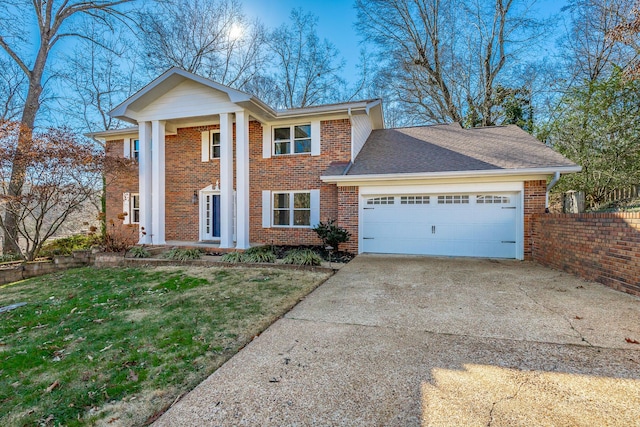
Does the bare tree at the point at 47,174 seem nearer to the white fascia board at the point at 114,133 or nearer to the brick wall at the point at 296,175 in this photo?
the white fascia board at the point at 114,133

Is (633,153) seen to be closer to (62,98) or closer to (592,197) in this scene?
(592,197)

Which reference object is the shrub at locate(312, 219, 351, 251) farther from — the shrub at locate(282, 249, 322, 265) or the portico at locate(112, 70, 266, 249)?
the portico at locate(112, 70, 266, 249)

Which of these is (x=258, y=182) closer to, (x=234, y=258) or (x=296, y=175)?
(x=296, y=175)

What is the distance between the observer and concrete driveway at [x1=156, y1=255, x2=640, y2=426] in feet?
7.47

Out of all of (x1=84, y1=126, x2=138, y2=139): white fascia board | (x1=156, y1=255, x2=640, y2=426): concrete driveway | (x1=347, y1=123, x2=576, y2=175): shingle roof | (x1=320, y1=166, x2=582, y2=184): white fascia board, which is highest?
(x1=84, y1=126, x2=138, y2=139): white fascia board

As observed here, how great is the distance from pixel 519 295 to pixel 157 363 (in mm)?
5485

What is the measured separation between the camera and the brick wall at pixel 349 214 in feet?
31.9

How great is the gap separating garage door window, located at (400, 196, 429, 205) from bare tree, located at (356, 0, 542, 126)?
11.8m

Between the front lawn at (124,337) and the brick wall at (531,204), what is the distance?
5786 millimetres

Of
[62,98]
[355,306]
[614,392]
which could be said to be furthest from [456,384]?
[62,98]

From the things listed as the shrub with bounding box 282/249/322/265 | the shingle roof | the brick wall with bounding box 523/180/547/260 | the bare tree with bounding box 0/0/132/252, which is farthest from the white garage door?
the bare tree with bounding box 0/0/132/252

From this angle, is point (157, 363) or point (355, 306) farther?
point (355, 306)

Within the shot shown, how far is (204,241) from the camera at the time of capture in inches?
451

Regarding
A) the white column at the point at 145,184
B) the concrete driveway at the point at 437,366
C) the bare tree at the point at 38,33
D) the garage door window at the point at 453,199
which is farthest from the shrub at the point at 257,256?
the bare tree at the point at 38,33
